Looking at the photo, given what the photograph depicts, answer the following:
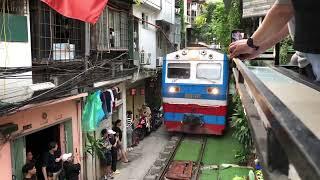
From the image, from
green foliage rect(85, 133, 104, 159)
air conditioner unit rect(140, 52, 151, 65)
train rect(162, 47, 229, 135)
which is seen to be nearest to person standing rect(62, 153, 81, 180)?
green foliage rect(85, 133, 104, 159)

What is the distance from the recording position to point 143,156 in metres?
16.0

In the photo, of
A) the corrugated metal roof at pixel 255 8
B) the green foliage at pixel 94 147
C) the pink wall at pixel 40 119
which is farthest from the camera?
the green foliage at pixel 94 147

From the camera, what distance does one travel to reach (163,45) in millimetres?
26250

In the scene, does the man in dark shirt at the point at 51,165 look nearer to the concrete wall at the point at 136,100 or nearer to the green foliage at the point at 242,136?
the green foliage at the point at 242,136

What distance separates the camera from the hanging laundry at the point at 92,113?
12.4m

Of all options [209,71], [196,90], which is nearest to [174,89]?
[196,90]

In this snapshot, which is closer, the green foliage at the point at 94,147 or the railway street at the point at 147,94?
the railway street at the point at 147,94

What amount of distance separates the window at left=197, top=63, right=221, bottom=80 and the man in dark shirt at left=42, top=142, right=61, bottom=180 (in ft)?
26.5

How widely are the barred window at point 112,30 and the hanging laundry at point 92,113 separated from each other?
5.76 ft

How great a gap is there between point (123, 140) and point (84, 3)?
815 cm

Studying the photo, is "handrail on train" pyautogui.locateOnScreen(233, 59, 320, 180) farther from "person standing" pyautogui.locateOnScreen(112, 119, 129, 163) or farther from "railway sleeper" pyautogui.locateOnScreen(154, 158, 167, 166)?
"person standing" pyautogui.locateOnScreen(112, 119, 129, 163)

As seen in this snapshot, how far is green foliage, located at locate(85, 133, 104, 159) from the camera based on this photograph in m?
12.8

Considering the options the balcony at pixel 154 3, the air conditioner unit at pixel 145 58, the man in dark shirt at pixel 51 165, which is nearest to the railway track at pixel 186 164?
the man in dark shirt at pixel 51 165

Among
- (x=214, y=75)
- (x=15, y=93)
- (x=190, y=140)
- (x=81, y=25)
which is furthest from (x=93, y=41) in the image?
(x=190, y=140)
